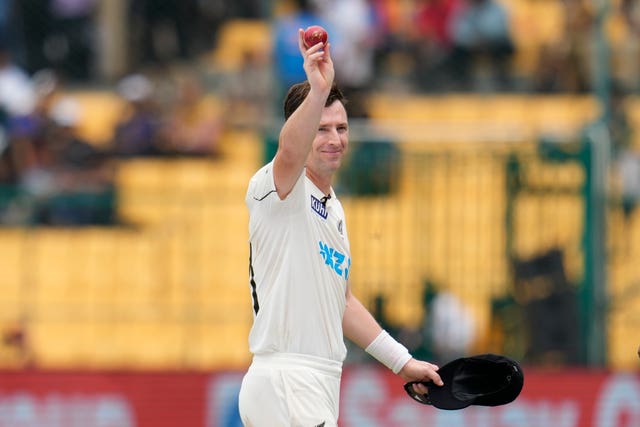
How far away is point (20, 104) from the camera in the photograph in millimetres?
15742

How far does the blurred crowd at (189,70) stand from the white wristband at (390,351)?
690 cm

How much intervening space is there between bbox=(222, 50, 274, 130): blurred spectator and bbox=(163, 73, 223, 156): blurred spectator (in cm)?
18

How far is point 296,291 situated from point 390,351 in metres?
0.70

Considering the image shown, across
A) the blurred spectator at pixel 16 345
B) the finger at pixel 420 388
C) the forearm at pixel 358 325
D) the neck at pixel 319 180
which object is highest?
the neck at pixel 319 180

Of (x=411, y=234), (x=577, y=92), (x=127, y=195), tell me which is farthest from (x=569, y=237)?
(x=127, y=195)

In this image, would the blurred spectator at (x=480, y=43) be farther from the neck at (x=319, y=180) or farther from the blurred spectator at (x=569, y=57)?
the neck at (x=319, y=180)

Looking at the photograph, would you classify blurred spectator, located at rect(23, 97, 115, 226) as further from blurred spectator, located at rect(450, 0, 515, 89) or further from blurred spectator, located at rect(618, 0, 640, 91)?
blurred spectator, located at rect(618, 0, 640, 91)

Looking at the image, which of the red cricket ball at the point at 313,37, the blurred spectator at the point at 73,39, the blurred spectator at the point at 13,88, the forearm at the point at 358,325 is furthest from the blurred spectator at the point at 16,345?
the red cricket ball at the point at 313,37

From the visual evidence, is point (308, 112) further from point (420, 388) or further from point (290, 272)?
point (420, 388)

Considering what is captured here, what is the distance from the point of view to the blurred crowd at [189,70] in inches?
535

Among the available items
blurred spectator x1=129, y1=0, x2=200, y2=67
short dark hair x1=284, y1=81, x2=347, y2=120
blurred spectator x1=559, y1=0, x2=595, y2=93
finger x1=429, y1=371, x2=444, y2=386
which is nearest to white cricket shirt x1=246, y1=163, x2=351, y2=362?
short dark hair x1=284, y1=81, x2=347, y2=120

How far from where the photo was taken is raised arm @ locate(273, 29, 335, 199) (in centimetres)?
559

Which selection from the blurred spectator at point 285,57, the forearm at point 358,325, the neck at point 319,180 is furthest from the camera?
the blurred spectator at point 285,57

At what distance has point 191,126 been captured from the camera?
15398 mm
